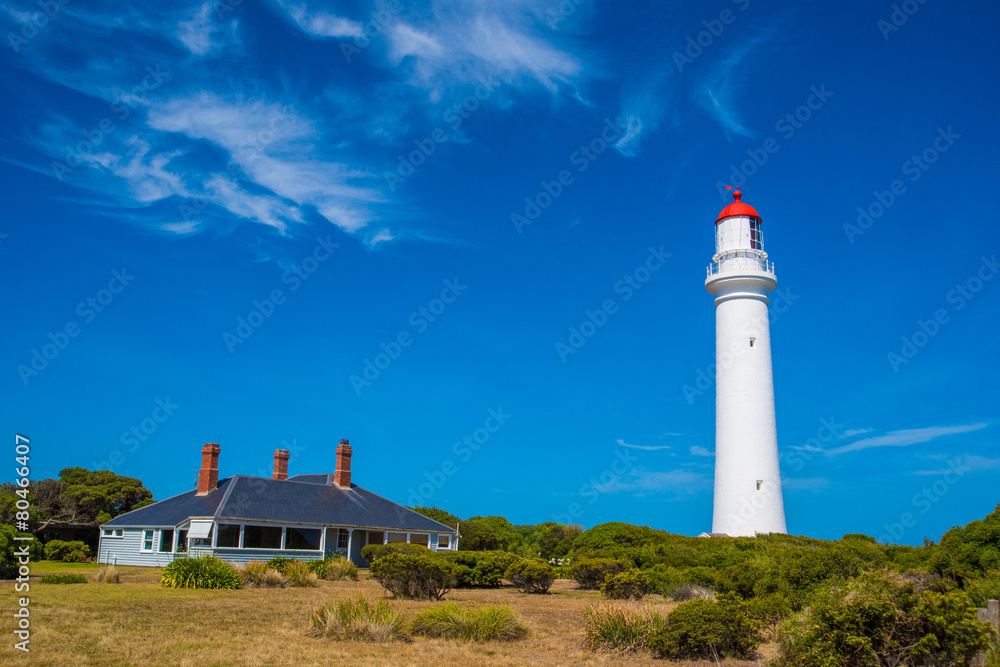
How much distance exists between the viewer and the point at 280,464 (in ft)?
116

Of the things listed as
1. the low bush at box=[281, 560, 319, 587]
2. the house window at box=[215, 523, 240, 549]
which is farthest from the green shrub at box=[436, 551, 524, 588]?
the house window at box=[215, 523, 240, 549]

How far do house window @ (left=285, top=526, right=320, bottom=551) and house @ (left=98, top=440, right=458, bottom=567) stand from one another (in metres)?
0.04

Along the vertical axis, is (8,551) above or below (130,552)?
above

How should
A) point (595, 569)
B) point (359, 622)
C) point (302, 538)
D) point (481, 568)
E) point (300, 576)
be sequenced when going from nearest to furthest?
point (359, 622), point (300, 576), point (595, 569), point (481, 568), point (302, 538)

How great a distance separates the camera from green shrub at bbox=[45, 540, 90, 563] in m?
31.9

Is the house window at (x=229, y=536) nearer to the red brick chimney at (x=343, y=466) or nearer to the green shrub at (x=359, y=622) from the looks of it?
the red brick chimney at (x=343, y=466)

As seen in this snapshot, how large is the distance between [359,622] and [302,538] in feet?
71.5

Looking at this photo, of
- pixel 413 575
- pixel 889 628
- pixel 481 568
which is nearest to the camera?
pixel 889 628

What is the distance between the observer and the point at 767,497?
26.5m

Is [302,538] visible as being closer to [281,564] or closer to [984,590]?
[281,564]

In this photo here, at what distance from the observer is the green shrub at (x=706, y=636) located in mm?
9664

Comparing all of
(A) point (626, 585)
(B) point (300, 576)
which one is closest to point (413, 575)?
(A) point (626, 585)

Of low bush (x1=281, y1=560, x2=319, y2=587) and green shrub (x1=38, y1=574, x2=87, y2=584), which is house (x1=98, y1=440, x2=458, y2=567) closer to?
low bush (x1=281, y1=560, x2=319, y2=587)

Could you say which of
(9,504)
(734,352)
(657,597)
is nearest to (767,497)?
(734,352)
